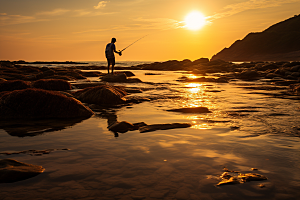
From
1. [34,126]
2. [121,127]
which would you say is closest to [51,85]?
[34,126]

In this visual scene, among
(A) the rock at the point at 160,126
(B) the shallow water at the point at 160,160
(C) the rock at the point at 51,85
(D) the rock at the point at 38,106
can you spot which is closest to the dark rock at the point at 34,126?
(B) the shallow water at the point at 160,160

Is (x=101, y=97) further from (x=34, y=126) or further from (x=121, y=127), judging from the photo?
(x=121, y=127)

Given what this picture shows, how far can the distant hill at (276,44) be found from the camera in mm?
157675

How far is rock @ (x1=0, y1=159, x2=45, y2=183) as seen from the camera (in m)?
2.72

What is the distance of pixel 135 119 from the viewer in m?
6.25

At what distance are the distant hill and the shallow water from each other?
154978 mm

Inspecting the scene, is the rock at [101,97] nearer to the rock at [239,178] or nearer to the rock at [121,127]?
the rock at [121,127]

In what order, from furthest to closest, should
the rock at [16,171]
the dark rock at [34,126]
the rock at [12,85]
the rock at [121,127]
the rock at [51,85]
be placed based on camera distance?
the rock at [51,85] < the rock at [12,85] < the rock at [121,127] < the dark rock at [34,126] < the rock at [16,171]

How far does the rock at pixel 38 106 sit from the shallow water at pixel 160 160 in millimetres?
907

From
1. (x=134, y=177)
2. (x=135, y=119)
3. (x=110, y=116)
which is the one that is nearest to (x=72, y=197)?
(x=134, y=177)

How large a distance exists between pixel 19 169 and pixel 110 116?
388 cm

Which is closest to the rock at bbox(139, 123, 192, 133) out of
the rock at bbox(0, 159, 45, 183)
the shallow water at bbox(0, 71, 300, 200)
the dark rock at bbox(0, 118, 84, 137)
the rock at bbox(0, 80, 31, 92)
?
the shallow water at bbox(0, 71, 300, 200)

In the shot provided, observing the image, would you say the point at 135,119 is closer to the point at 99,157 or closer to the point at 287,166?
the point at 99,157

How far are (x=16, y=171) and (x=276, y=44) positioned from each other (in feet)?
639
